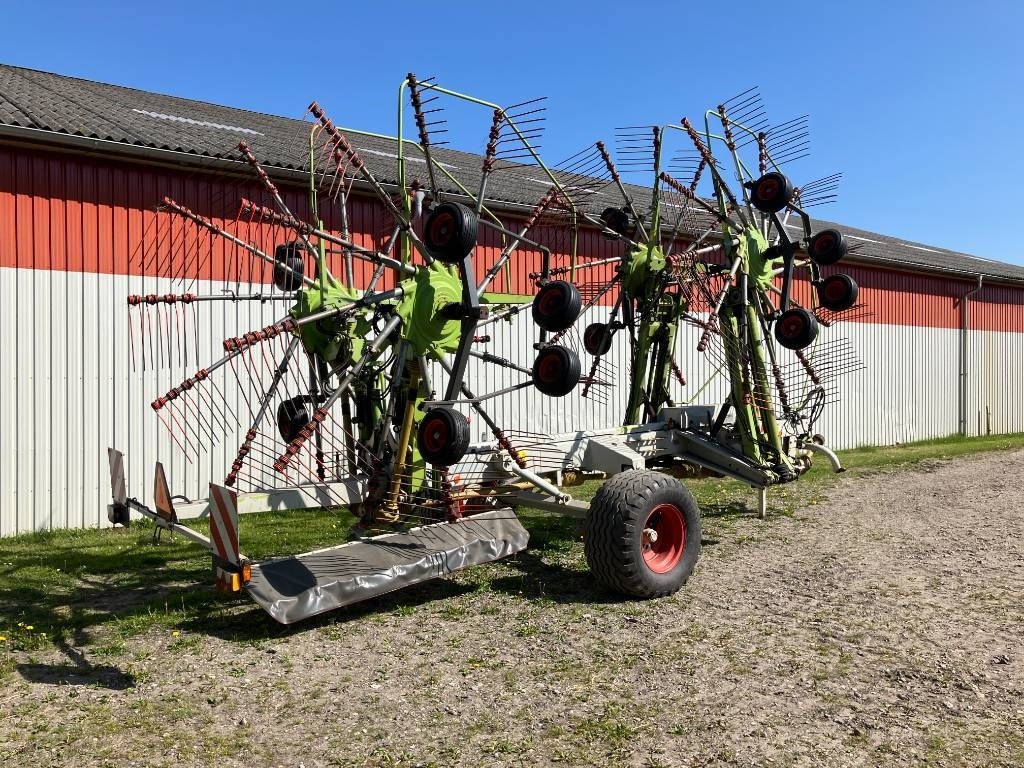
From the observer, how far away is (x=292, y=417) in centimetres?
724

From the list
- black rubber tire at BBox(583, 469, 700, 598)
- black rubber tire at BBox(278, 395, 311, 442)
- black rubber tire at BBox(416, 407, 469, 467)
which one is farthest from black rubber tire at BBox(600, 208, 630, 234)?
black rubber tire at BBox(416, 407, 469, 467)

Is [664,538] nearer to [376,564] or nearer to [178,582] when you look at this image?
[376,564]

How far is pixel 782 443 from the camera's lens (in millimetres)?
9281

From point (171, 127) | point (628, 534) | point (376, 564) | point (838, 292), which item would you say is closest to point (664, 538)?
point (628, 534)

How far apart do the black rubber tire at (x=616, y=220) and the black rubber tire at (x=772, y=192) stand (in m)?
1.33

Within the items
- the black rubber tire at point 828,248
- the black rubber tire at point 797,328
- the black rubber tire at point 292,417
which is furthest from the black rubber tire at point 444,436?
the black rubber tire at point 828,248

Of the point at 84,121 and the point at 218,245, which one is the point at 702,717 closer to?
the point at 218,245

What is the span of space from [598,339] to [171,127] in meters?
6.82

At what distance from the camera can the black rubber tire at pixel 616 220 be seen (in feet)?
30.2

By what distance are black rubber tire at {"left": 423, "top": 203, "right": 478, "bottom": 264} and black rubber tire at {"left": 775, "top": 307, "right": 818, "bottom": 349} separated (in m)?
4.13

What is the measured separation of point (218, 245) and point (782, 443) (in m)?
7.15

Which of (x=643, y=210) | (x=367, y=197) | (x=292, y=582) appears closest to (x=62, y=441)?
(x=367, y=197)

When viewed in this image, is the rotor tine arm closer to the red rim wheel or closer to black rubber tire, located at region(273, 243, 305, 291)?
black rubber tire, located at region(273, 243, 305, 291)

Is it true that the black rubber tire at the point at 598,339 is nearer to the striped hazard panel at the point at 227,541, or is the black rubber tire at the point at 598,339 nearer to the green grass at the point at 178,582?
the green grass at the point at 178,582
